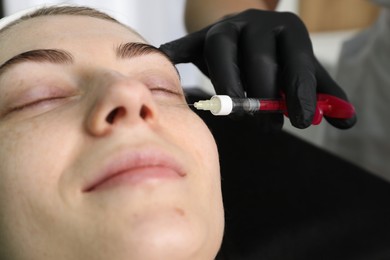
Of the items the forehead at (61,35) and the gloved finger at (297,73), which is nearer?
the forehead at (61,35)

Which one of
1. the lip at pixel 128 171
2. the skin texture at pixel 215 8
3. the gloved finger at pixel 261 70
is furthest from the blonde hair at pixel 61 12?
the skin texture at pixel 215 8

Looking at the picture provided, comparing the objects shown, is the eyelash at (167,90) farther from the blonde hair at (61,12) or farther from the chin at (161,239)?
the chin at (161,239)

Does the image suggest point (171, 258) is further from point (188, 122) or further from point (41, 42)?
point (41, 42)

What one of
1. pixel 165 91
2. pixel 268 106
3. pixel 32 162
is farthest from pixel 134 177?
pixel 268 106

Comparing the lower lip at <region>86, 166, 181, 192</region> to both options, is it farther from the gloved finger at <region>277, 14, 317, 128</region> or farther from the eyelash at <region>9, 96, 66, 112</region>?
the gloved finger at <region>277, 14, 317, 128</region>

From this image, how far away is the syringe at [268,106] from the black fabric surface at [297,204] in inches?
11.9

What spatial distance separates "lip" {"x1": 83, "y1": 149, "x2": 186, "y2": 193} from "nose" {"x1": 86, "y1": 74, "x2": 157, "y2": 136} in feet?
0.16

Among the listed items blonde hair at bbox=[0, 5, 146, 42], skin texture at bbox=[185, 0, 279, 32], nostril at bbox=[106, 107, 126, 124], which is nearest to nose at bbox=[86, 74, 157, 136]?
nostril at bbox=[106, 107, 126, 124]

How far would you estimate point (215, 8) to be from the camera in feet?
4.81

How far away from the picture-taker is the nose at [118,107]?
67 centimetres

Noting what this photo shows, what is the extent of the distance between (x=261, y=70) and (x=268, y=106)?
0.11 metres

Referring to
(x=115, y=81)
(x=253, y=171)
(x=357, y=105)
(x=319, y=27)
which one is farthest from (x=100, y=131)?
(x=319, y=27)

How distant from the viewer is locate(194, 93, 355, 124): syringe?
0.86m

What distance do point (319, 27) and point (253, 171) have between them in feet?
6.84
